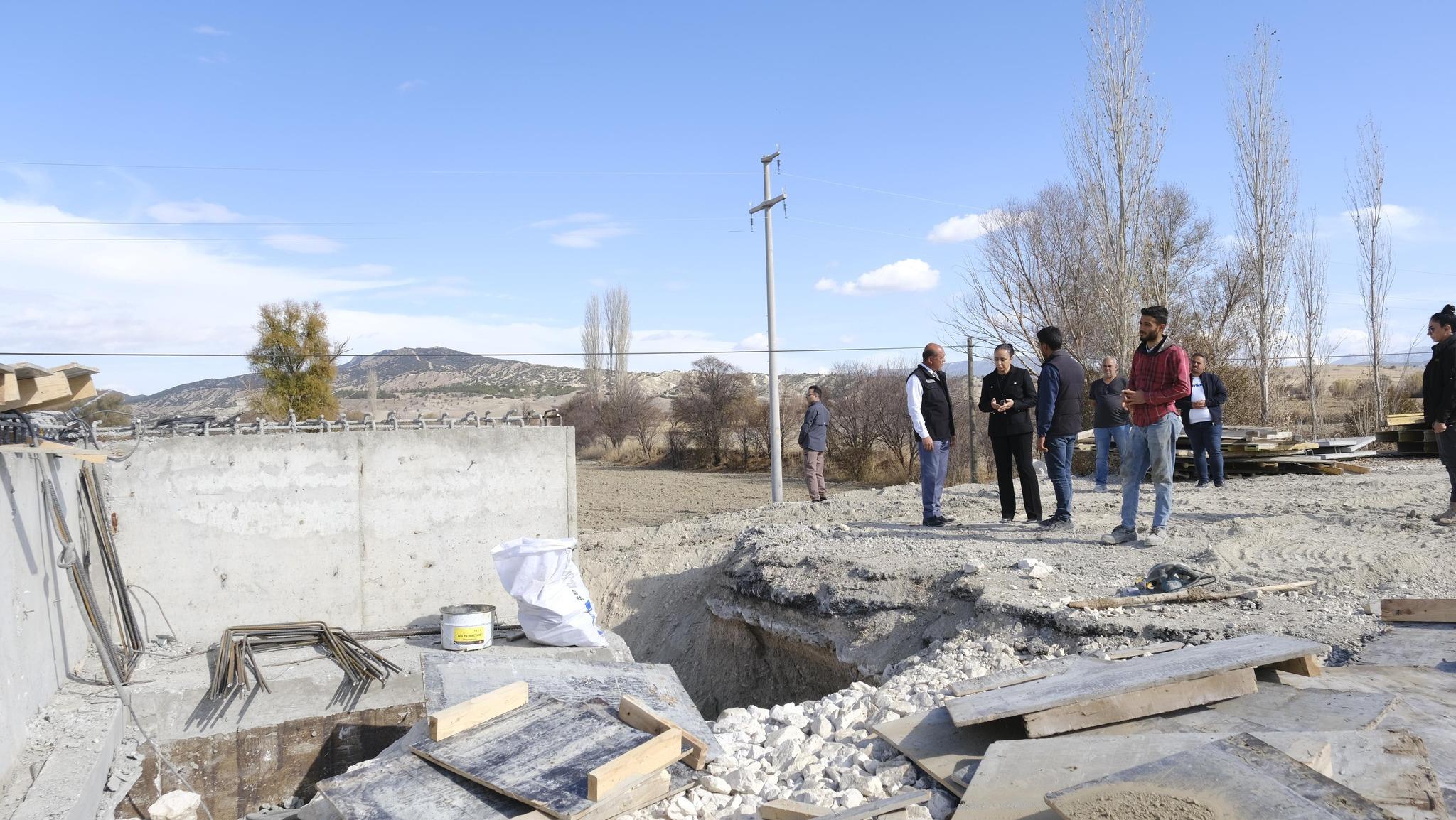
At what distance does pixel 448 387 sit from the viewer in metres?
85.1

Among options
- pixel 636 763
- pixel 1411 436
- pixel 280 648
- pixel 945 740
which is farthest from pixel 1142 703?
pixel 1411 436

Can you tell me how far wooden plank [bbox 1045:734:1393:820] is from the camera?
270cm

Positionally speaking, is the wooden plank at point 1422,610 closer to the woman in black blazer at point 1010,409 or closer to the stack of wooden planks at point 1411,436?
the woman in black blazer at point 1010,409

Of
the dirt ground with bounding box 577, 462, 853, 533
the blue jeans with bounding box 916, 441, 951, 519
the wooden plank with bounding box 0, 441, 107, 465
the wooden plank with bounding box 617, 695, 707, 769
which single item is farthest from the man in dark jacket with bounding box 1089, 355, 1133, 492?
the wooden plank with bounding box 0, 441, 107, 465

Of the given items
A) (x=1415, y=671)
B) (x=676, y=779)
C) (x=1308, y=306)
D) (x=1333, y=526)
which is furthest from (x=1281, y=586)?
(x=1308, y=306)

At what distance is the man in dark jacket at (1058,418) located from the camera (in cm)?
818

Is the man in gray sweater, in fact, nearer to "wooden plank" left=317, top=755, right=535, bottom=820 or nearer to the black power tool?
the black power tool

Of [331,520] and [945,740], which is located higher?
[331,520]

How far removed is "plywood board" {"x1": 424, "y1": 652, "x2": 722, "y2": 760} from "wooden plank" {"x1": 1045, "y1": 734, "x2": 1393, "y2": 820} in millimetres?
2312

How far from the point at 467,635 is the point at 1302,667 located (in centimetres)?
550

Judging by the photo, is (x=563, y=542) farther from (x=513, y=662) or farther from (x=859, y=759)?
(x=859, y=759)

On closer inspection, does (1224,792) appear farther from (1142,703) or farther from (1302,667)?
(1302,667)

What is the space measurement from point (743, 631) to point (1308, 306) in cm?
2131

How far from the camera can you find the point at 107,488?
732 centimetres
